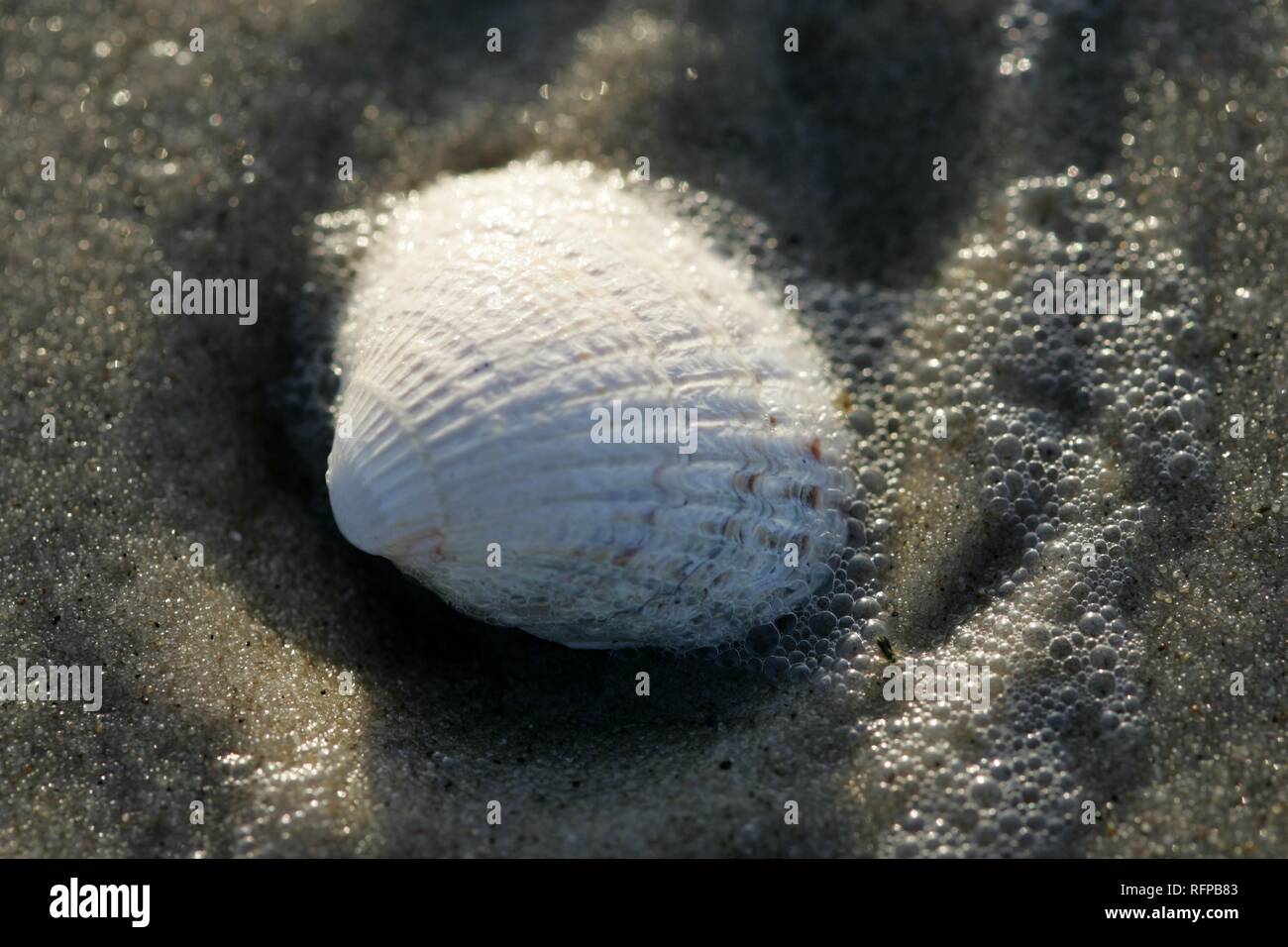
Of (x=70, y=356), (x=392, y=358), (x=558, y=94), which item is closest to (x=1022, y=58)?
(x=558, y=94)

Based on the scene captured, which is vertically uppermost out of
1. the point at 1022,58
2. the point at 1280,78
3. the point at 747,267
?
the point at 1022,58

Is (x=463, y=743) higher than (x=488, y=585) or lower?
lower

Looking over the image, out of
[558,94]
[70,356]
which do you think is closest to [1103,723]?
[558,94]

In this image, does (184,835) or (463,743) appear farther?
(463,743)

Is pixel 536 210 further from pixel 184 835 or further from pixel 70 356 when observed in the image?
pixel 184 835

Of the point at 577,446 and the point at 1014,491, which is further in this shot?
the point at 1014,491
